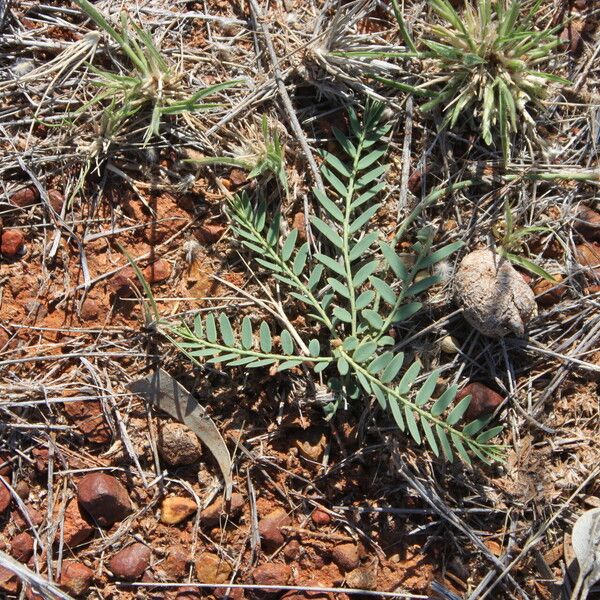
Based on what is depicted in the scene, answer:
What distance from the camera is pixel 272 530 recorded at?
2.34 meters

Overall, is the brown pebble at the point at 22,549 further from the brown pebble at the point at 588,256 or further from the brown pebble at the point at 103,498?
the brown pebble at the point at 588,256

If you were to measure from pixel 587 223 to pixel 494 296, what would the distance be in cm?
51

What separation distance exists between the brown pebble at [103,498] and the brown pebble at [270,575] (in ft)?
1.58

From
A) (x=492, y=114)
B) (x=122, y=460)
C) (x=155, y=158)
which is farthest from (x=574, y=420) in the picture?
(x=155, y=158)

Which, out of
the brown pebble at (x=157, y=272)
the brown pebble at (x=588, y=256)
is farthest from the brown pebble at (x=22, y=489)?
the brown pebble at (x=588, y=256)

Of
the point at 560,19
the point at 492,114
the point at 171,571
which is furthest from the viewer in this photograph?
the point at 560,19

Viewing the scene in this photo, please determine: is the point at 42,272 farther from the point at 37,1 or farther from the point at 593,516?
the point at 593,516

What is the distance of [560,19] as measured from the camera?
2625mm

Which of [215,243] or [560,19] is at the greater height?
[560,19]

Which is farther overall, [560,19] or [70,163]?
A: [560,19]

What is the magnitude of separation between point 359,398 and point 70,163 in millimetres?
1318

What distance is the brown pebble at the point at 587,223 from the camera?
8.37 feet

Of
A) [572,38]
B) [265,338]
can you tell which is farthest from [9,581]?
[572,38]

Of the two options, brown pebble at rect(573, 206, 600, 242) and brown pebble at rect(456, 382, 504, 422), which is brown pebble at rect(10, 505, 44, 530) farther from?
brown pebble at rect(573, 206, 600, 242)
